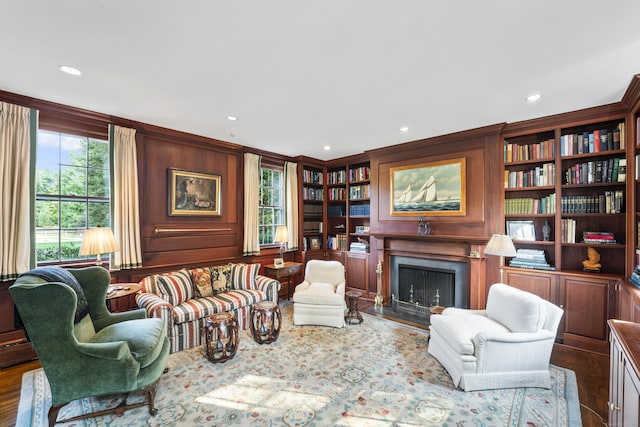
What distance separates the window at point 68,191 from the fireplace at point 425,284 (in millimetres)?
4196

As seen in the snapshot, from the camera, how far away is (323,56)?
6.77 ft

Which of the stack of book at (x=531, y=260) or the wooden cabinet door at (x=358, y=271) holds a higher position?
the stack of book at (x=531, y=260)

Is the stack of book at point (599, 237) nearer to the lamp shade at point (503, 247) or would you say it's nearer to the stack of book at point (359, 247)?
the lamp shade at point (503, 247)

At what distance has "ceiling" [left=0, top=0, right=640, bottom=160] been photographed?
1.62 metres

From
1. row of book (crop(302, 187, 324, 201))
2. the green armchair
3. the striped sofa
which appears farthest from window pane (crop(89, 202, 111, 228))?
row of book (crop(302, 187, 324, 201))

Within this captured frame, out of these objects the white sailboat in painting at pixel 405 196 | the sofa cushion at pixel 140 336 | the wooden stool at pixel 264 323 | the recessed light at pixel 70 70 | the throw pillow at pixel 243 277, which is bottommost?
the wooden stool at pixel 264 323

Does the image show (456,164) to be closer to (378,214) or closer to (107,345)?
(378,214)

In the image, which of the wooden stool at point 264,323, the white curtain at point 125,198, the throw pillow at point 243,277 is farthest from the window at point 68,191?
the wooden stool at point 264,323

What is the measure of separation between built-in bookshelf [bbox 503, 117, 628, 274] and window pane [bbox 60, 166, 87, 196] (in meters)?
5.25

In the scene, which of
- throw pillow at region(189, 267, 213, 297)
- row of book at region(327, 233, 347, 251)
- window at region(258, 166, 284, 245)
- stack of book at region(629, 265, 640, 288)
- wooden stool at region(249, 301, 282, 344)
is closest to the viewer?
stack of book at region(629, 265, 640, 288)

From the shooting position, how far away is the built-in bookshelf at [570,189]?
3115mm

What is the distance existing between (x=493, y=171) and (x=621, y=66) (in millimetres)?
1615

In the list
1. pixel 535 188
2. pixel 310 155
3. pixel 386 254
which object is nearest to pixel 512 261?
pixel 535 188

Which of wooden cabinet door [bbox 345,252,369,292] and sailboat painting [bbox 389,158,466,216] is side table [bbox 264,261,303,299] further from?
sailboat painting [bbox 389,158,466,216]
